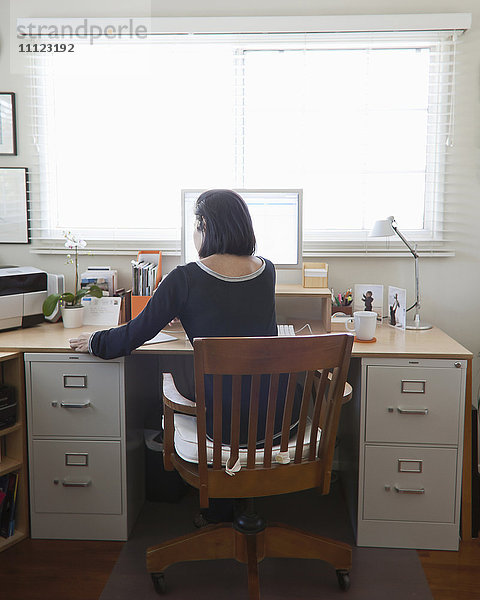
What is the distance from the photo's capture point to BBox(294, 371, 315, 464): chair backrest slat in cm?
155

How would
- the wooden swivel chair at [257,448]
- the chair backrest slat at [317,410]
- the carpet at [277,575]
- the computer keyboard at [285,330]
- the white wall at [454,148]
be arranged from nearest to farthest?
the wooden swivel chair at [257,448], the chair backrest slat at [317,410], the carpet at [277,575], the computer keyboard at [285,330], the white wall at [454,148]

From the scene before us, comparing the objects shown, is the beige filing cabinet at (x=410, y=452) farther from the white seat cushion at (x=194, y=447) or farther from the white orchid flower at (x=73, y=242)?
the white orchid flower at (x=73, y=242)

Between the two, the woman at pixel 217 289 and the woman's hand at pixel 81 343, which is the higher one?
the woman at pixel 217 289

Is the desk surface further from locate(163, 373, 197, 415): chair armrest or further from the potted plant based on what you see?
locate(163, 373, 197, 415): chair armrest

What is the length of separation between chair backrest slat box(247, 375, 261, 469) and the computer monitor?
3.46ft

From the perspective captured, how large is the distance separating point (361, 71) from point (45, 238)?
170 cm

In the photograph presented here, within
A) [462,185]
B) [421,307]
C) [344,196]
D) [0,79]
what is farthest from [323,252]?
[0,79]

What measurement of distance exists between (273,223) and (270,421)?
1135mm

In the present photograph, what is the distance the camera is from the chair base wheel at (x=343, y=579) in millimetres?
1891

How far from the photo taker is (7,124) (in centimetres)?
275

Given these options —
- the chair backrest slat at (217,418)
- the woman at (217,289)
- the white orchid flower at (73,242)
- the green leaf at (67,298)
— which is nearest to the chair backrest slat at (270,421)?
the chair backrest slat at (217,418)

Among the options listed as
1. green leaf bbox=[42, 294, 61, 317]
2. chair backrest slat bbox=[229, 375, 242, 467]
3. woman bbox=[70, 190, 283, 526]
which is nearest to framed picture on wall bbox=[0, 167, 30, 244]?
green leaf bbox=[42, 294, 61, 317]

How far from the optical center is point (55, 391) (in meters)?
2.16

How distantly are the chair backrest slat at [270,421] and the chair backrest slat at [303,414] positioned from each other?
84 millimetres
